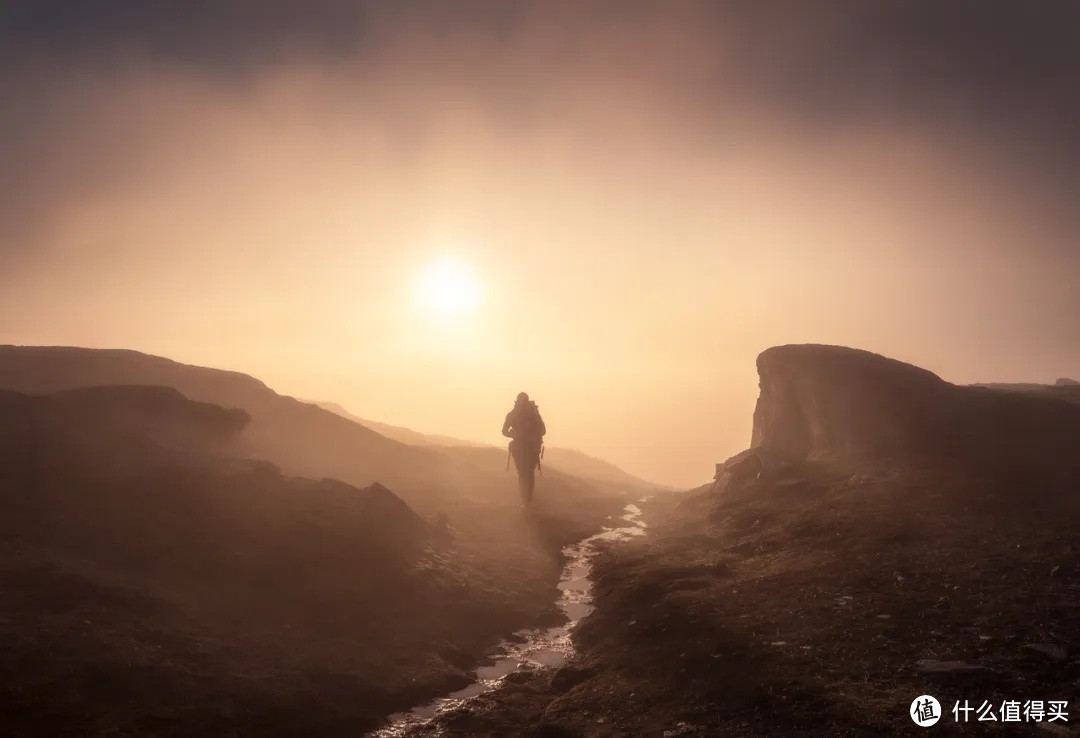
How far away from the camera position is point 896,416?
96.0 feet

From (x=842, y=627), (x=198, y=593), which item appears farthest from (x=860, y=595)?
(x=198, y=593)

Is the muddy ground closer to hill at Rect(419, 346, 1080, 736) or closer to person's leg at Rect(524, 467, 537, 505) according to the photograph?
hill at Rect(419, 346, 1080, 736)

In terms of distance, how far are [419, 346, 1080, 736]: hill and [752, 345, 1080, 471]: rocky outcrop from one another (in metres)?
0.13

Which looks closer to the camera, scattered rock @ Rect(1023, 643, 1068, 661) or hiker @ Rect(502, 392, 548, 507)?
scattered rock @ Rect(1023, 643, 1068, 661)

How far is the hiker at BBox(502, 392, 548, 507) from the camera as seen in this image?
34156 millimetres

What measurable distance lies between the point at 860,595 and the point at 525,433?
21392 millimetres

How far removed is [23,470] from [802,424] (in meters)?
38.7

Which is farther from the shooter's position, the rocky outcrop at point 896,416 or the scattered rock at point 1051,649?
the rocky outcrop at point 896,416

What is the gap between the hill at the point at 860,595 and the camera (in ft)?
32.9

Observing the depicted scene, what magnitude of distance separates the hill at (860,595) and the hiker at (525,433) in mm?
7840

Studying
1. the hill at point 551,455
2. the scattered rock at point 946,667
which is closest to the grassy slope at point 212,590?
the scattered rock at point 946,667

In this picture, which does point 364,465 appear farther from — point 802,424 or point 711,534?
point 802,424

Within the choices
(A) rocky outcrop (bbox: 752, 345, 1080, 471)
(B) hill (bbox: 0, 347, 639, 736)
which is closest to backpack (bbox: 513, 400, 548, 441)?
(B) hill (bbox: 0, 347, 639, 736)

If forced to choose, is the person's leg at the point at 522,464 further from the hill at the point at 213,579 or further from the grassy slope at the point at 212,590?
the grassy slope at the point at 212,590
